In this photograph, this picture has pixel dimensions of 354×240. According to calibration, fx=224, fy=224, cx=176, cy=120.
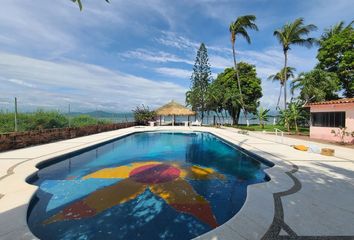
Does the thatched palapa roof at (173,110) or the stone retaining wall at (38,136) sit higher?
the thatched palapa roof at (173,110)

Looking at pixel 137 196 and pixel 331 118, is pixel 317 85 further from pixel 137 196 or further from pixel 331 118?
pixel 137 196

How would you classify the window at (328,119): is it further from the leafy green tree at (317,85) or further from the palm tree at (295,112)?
the leafy green tree at (317,85)

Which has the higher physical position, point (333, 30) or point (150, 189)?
point (333, 30)

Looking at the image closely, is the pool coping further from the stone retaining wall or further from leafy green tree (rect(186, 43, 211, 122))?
leafy green tree (rect(186, 43, 211, 122))

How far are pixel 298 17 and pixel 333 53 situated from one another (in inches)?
199

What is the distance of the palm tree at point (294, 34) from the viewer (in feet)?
73.0

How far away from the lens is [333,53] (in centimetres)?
2244

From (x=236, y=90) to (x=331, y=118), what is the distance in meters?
18.3

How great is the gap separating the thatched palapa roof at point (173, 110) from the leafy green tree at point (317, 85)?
14971mm

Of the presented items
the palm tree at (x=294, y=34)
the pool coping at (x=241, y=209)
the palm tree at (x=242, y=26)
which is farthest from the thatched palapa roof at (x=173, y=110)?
the pool coping at (x=241, y=209)

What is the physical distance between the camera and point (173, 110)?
33.0 meters

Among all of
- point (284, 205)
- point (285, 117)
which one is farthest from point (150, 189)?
point (285, 117)

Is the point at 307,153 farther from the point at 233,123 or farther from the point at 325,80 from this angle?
the point at 233,123

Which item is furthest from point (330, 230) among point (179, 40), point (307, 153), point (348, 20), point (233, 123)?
point (233, 123)
